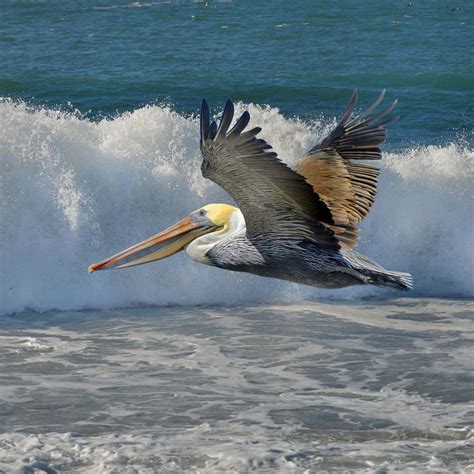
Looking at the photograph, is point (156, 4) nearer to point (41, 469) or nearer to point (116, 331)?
point (116, 331)

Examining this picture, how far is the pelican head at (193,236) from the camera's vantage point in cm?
796

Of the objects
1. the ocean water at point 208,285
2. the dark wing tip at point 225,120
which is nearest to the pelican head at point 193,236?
the dark wing tip at point 225,120

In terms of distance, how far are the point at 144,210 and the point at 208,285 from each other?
1697 millimetres

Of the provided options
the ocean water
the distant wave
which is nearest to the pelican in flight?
the ocean water

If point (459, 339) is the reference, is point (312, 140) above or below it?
above

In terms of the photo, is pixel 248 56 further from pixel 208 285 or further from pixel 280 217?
pixel 280 217

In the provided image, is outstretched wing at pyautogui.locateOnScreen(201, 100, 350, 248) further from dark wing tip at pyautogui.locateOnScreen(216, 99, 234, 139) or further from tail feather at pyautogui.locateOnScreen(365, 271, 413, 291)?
tail feather at pyautogui.locateOnScreen(365, 271, 413, 291)

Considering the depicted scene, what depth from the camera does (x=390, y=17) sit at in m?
32.9

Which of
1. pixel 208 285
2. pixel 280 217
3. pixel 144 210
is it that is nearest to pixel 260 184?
pixel 280 217

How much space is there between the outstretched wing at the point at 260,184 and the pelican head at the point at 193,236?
0.74ft

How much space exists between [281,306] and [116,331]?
213cm

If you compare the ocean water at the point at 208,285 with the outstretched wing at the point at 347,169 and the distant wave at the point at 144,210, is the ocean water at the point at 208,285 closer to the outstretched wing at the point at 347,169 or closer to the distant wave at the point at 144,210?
the distant wave at the point at 144,210

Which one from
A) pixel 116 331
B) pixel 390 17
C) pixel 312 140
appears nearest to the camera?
pixel 116 331

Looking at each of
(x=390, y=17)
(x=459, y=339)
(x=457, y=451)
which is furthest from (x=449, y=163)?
(x=390, y=17)
